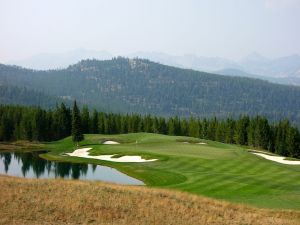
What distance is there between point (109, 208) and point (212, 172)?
86.1ft

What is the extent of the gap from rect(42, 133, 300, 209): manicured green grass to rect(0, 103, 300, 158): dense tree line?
34.2 meters

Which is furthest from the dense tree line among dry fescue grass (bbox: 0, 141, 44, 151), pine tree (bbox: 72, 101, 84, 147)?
dry fescue grass (bbox: 0, 141, 44, 151)

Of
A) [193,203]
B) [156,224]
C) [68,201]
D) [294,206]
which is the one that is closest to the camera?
[156,224]

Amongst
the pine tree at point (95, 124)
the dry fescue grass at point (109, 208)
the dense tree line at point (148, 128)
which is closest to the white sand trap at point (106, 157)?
the dense tree line at point (148, 128)

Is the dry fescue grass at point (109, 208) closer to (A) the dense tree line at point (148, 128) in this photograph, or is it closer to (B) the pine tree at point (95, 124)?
(A) the dense tree line at point (148, 128)

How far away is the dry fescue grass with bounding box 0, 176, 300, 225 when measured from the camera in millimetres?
21516

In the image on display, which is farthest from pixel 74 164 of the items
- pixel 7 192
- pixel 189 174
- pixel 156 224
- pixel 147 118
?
pixel 147 118

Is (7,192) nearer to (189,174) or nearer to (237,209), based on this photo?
(237,209)

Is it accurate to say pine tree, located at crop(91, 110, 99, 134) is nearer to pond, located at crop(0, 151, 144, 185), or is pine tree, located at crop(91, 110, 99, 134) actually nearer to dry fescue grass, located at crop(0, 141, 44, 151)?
dry fescue grass, located at crop(0, 141, 44, 151)

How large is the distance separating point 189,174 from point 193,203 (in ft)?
69.3

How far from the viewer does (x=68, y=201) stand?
23953mm

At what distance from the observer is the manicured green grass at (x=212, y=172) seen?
1367 inches

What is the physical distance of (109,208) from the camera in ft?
77.0

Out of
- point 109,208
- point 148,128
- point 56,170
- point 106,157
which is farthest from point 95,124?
point 109,208
